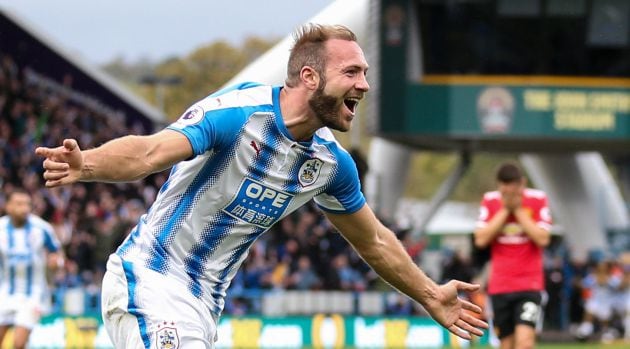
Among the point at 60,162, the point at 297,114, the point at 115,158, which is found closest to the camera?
the point at 60,162

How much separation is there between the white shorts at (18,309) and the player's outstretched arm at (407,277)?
26.9ft

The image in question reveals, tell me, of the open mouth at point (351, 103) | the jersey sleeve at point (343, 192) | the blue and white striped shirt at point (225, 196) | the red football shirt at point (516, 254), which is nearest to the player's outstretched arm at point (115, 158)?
the blue and white striped shirt at point (225, 196)

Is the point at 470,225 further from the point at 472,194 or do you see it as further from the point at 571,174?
the point at 472,194

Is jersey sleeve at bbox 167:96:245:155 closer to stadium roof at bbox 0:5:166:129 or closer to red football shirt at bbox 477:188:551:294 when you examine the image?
red football shirt at bbox 477:188:551:294

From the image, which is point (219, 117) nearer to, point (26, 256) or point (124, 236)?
point (26, 256)

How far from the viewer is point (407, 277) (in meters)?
6.34

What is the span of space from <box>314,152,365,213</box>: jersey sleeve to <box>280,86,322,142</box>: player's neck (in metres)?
0.36

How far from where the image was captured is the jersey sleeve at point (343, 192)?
6008mm

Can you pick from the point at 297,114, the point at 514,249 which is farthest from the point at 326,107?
the point at 514,249

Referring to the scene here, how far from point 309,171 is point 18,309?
870cm

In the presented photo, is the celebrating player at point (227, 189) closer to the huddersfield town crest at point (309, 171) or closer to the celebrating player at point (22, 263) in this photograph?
the huddersfield town crest at point (309, 171)

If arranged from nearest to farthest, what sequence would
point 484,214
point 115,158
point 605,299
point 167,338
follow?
1. point 115,158
2. point 167,338
3. point 484,214
4. point 605,299

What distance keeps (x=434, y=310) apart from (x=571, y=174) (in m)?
31.3

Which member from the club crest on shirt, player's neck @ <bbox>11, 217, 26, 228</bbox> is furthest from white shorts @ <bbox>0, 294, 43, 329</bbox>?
the club crest on shirt
